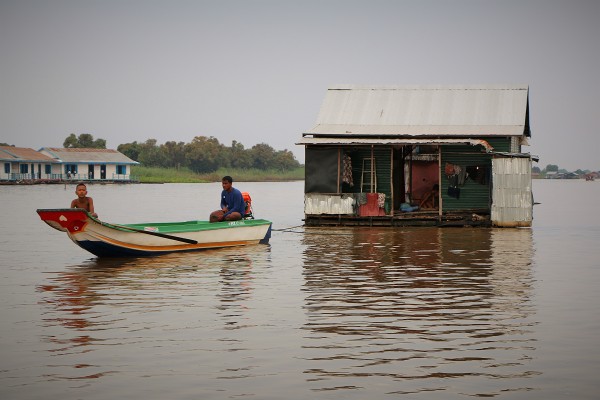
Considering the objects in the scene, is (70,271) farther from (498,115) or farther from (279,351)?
(498,115)

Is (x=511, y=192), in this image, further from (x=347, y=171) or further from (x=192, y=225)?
(x=192, y=225)

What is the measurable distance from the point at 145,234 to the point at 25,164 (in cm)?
8867

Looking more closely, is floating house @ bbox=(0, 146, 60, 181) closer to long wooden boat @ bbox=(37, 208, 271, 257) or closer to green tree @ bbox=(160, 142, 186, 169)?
green tree @ bbox=(160, 142, 186, 169)

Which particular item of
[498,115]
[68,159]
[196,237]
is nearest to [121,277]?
[196,237]

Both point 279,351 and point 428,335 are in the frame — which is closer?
point 279,351

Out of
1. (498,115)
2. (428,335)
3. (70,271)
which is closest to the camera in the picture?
(428,335)

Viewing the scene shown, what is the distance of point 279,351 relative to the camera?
9.78 meters

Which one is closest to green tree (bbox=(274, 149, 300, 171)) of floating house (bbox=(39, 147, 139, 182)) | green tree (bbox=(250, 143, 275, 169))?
green tree (bbox=(250, 143, 275, 169))

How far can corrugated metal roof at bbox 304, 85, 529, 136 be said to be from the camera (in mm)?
32031

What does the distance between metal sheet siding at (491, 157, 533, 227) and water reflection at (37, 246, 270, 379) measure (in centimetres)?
1185

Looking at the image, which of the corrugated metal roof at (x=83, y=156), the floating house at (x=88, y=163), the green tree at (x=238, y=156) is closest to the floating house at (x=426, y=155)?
the corrugated metal roof at (x=83, y=156)

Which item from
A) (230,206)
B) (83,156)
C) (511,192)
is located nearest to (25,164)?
(83,156)

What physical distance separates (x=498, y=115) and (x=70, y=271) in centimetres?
1935

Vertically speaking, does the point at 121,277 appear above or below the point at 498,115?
below
